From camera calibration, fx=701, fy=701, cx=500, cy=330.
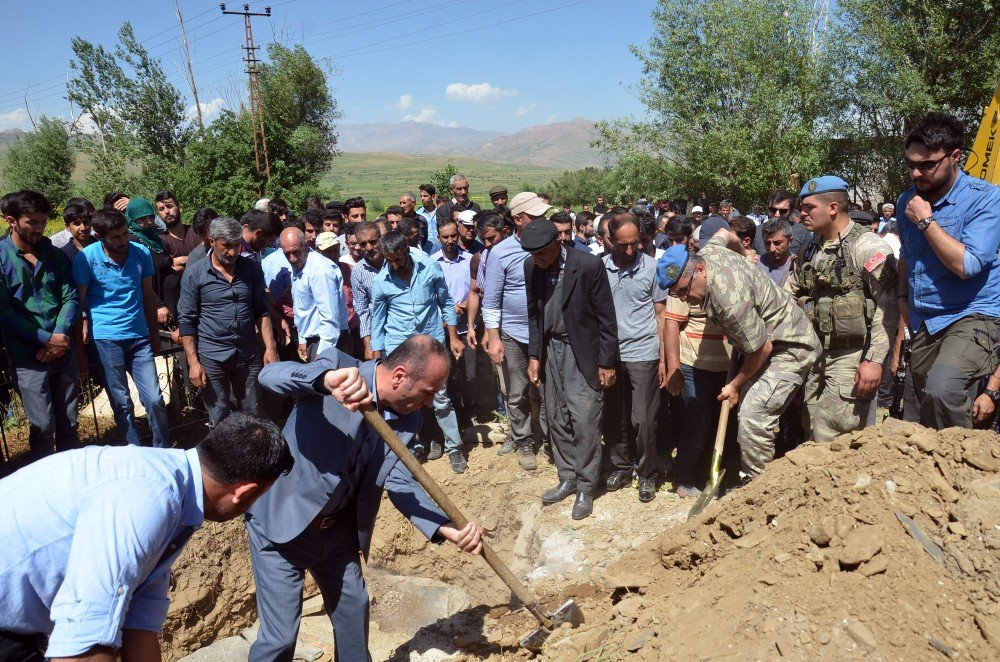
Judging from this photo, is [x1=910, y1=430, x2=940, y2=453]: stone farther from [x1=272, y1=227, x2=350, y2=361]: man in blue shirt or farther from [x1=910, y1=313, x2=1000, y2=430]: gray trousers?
[x1=272, y1=227, x2=350, y2=361]: man in blue shirt

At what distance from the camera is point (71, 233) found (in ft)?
22.7

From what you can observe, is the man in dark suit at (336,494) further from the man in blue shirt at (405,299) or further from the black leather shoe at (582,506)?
the man in blue shirt at (405,299)

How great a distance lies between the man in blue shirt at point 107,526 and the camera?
196 cm

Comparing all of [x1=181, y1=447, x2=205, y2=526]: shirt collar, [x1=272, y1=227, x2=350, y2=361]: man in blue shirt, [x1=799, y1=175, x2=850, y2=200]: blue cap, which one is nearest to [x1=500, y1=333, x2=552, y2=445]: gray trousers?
[x1=272, y1=227, x2=350, y2=361]: man in blue shirt

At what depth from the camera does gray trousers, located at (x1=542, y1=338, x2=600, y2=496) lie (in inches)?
214

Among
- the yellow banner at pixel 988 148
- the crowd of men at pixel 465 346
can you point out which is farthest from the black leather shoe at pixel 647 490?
the yellow banner at pixel 988 148

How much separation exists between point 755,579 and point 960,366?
1864mm

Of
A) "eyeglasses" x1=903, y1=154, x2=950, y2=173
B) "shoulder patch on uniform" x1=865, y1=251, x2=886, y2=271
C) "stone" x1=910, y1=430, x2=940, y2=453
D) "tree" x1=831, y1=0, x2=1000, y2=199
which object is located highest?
"tree" x1=831, y1=0, x2=1000, y2=199

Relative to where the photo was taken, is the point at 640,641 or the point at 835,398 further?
the point at 835,398

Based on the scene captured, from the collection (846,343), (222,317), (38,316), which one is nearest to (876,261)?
(846,343)

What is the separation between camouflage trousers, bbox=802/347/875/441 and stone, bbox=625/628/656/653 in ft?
7.32

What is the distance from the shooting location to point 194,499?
7.48 ft

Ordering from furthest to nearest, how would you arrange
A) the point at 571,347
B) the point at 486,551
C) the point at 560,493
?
the point at 560,493
the point at 571,347
the point at 486,551

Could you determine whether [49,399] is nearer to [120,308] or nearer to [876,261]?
[120,308]
